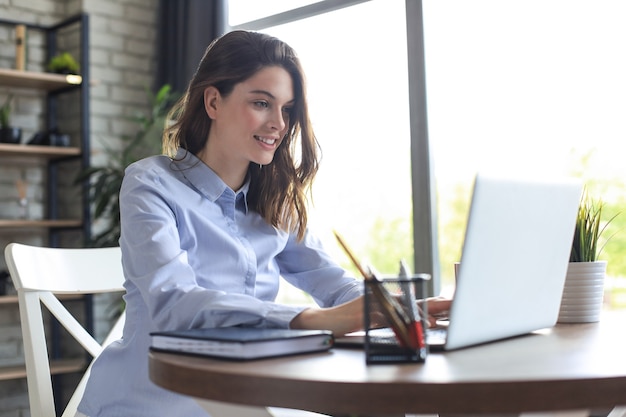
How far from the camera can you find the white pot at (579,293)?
1.63m

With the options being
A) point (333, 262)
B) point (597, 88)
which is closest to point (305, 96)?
point (333, 262)

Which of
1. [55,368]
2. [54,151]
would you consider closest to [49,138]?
[54,151]

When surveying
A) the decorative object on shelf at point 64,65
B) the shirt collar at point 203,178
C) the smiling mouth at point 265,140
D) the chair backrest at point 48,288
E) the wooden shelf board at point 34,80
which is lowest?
the chair backrest at point 48,288

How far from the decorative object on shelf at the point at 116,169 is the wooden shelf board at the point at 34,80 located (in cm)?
40

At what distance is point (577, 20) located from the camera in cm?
333

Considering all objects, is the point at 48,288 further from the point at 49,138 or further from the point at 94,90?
the point at 94,90

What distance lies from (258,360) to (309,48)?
326 centimetres

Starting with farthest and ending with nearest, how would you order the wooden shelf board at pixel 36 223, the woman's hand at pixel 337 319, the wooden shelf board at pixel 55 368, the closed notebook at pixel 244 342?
the wooden shelf board at pixel 36 223 → the wooden shelf board at pixel 55 368 → the woman's hand at pixel 337 319 → the closed notebook at pixel 244 342

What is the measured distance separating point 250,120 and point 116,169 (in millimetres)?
2549

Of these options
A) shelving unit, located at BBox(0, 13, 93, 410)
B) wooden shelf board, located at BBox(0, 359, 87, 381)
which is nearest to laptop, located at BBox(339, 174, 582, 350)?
wooden shelf board, located at BBox(0, 359, 87, 381)

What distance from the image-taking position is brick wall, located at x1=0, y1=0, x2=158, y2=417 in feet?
13.7

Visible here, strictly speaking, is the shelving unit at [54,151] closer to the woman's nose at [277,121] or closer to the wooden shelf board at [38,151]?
the wooden shelf board at [38,151]

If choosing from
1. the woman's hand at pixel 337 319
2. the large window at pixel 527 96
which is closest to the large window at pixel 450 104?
the large window at pixel 527 96

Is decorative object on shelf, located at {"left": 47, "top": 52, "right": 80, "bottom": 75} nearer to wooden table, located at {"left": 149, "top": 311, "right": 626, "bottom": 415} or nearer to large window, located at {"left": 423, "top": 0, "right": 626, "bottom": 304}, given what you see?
large window, located at {"left": 423, "top": 0, "right": 626, "bottom": 304}
